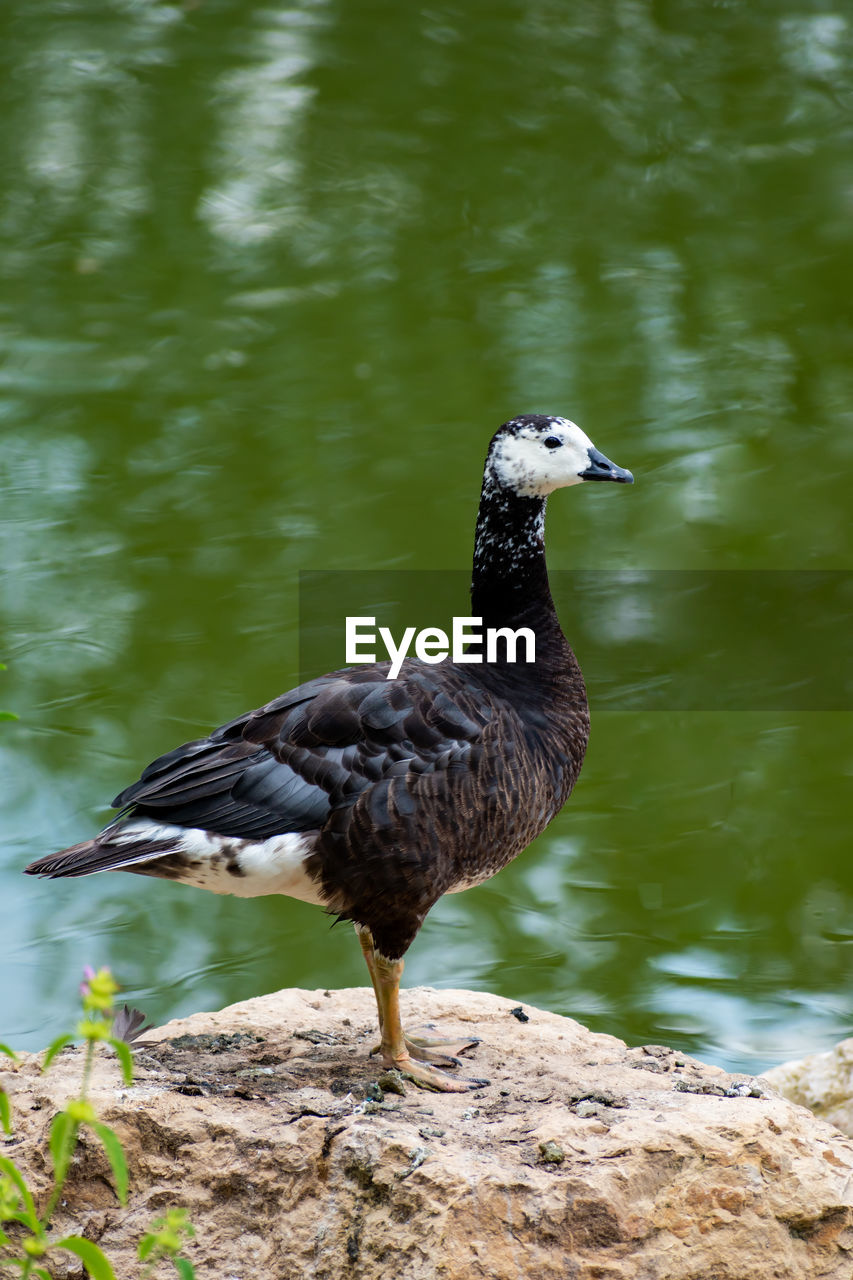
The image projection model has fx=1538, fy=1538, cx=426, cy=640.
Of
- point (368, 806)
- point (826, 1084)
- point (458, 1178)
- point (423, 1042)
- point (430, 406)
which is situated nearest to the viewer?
point (458, 1178)

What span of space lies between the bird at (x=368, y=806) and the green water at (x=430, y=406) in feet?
7.59

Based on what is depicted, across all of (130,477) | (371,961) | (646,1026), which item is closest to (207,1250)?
(371,961)

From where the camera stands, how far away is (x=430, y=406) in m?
10.0

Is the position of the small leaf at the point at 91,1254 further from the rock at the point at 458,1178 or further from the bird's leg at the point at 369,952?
the bird's leg at the point at 369,952

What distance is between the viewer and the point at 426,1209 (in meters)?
3.47

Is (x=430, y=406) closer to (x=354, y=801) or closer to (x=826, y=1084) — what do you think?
(x=826, y=1084)

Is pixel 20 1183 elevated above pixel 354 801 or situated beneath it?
elevated above

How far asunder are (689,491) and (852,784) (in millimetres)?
2514

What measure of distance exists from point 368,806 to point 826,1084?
2155 millimetres

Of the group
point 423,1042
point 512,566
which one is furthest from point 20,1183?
point 512,566

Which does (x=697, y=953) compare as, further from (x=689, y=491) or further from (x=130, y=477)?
(x=130, y=477)

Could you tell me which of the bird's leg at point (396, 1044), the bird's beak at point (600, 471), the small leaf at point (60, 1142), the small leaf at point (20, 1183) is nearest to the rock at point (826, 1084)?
the bird's leg at point (396, 1044)

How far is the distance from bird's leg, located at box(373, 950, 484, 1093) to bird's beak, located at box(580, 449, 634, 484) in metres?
1.56

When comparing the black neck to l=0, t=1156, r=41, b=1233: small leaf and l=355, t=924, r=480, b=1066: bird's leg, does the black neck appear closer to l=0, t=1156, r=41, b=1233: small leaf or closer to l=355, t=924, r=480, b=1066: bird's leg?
l=355, t=924, r=480, b=1066: bird's leg
